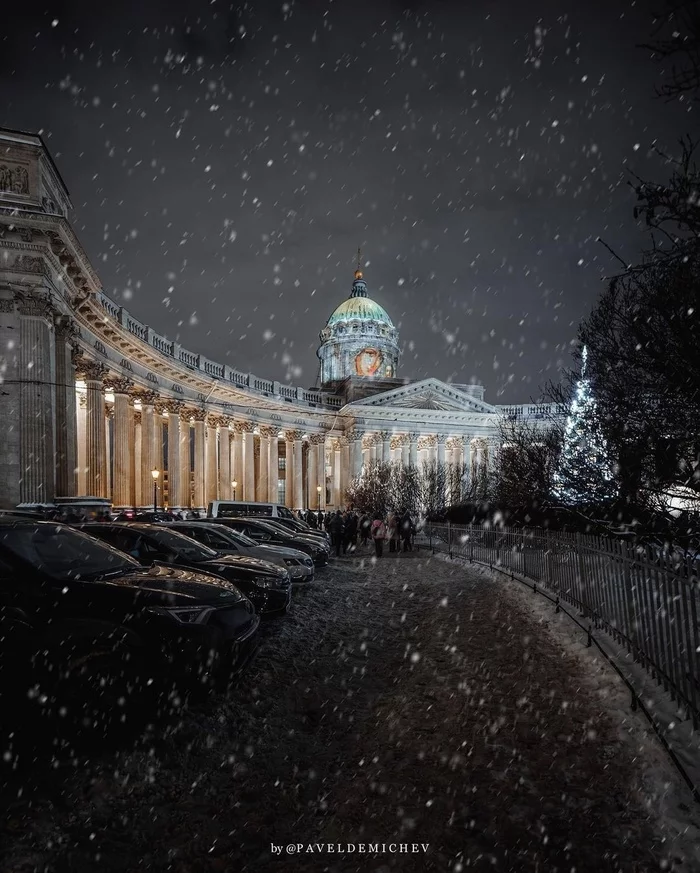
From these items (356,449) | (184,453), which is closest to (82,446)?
(184,453)

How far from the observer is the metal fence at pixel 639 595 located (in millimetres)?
4559

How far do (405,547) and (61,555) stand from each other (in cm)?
2130

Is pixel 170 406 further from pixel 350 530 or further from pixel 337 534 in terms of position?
pixel 337 534

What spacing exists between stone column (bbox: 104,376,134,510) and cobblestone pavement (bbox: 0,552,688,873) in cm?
2569

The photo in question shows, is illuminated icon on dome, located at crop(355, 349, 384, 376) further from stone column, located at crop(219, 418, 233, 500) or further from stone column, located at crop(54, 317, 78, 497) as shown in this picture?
stone column, located at crop(54, 317, 78, 497)

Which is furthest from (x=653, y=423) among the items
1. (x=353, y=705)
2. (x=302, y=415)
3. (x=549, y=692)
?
(x=302, y=415)

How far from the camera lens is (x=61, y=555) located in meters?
5.62

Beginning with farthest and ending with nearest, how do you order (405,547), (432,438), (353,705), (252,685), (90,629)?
1. (432,438)
2. (405,547)
3. (252,685)
4. (353,705)
5. (90,629)

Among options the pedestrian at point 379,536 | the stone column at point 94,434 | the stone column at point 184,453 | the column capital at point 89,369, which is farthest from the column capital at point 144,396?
the pedestrian at point 379,536

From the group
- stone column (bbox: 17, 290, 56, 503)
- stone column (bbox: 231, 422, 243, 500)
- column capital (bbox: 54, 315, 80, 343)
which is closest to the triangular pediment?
stone column (bbox: 231, 422, 243, 500)

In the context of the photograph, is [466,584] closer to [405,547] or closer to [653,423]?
[653,423]

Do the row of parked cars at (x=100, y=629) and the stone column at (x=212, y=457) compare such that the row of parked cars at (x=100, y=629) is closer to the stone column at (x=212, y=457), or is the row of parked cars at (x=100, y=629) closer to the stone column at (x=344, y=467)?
the stone column at (x=212, y=457)

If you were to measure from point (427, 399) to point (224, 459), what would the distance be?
87.0 ft

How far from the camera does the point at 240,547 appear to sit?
12.0 meters
